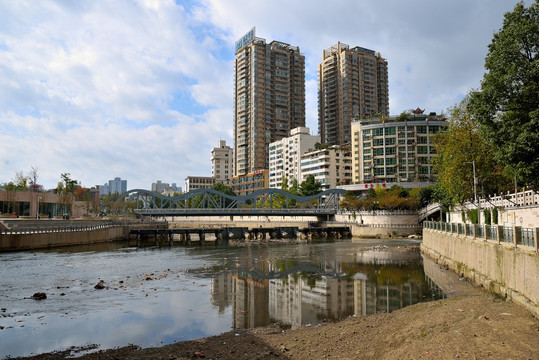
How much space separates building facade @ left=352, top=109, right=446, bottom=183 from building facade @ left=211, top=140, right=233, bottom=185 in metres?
79.2

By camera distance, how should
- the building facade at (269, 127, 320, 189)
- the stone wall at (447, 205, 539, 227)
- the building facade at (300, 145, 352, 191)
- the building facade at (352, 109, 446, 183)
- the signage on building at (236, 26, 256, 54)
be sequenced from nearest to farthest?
1. the stone wall at (447, 205, 539, 227)
2. the building facade at (352, 109, 446, 183)
3. the building facade at (300, 145, 352, 191)
4. the building facade at (269, 127, 320, 189)
5. the signage on building at (236, 26, 256, 54)

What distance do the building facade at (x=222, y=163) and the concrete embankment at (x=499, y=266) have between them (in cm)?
14197

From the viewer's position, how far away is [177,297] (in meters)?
20.4

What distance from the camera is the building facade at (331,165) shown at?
110831 mm

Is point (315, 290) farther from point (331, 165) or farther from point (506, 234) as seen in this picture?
point (331, 165)

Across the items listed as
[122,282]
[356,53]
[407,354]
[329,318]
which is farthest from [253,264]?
[356,53]

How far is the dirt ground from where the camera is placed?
10.3 metres

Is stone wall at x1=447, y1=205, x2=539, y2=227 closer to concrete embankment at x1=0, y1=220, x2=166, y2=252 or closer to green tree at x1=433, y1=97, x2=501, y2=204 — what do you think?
green tree at x1=433, y1=97, x2=501, y2=204

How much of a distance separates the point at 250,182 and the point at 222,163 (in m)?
34.4

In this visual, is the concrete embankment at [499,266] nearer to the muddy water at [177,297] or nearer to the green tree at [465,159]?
the muddy water at [177,297]

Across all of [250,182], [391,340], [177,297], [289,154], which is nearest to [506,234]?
[391,340]

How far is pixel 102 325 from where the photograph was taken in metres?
15.3

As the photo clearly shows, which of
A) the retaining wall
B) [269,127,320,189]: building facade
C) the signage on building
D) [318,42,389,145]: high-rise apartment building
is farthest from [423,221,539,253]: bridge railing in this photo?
the signage on building

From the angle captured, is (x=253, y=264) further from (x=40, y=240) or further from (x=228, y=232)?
(x=228, y=232)
